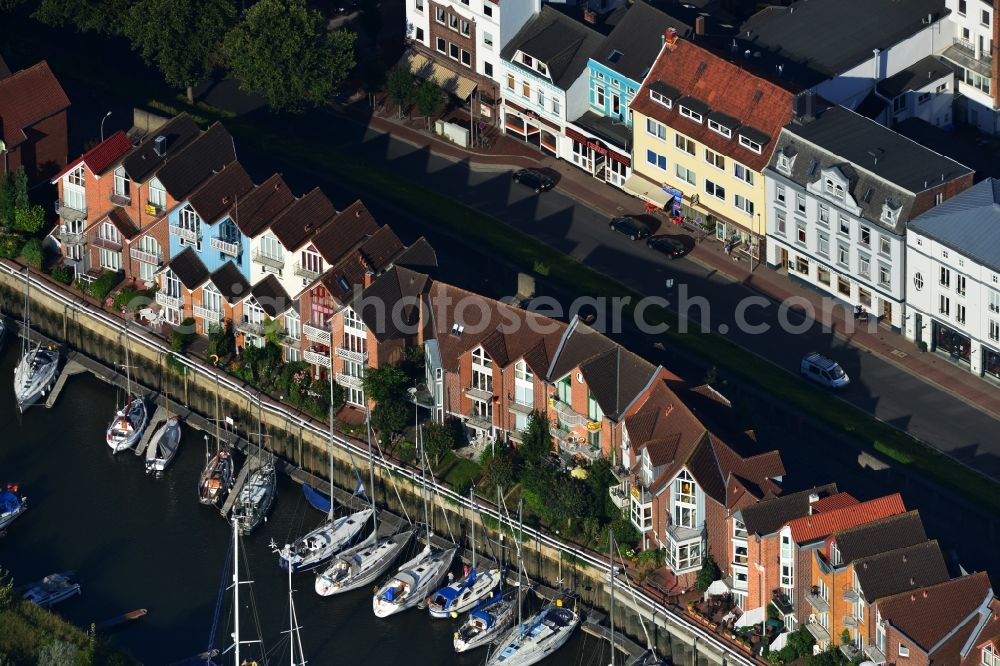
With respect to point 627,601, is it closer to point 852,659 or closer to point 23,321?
point 852,659

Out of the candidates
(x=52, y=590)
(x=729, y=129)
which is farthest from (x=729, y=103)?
(x=52, y=590)

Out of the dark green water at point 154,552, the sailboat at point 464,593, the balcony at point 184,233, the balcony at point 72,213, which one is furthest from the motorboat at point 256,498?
the balcony at point 72,213

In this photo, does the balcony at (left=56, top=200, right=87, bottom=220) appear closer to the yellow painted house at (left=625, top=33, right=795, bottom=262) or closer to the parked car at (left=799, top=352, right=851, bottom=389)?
the yellow painted house at (left=625, top=33, right=795, bottom=262)

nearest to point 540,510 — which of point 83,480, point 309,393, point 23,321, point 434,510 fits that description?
point 434,510

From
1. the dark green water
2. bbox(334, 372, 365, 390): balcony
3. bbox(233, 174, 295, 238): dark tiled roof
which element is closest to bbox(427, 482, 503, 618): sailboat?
the dark green water

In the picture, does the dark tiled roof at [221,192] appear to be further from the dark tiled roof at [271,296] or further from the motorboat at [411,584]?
the motorboat at [411,584]

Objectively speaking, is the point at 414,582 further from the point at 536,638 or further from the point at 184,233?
the point at 184,233
